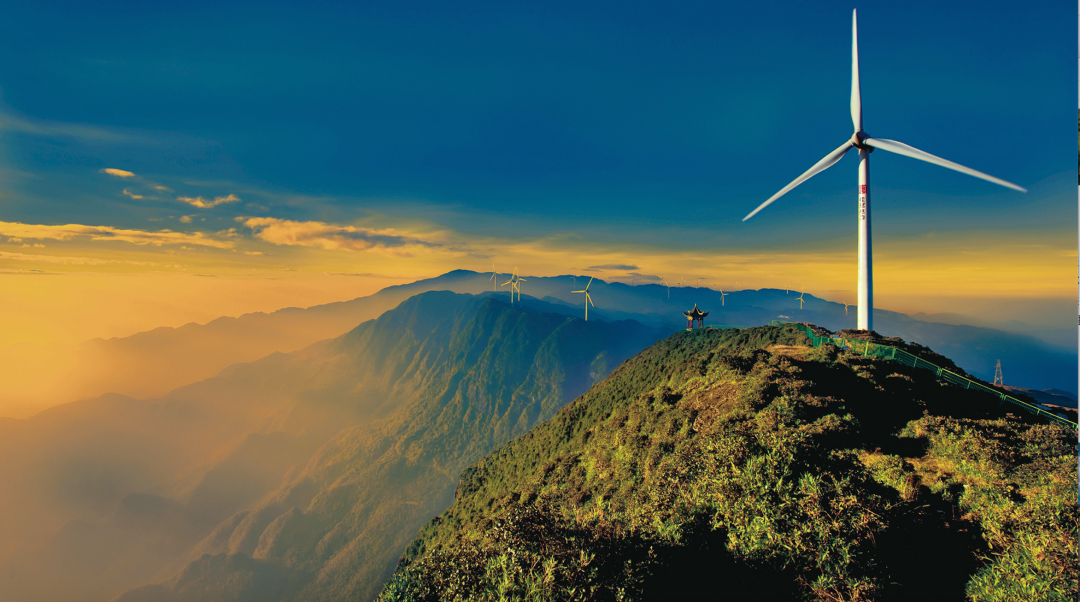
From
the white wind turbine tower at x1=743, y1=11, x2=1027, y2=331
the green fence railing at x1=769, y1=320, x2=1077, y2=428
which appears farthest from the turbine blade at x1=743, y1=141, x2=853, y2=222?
the green fence railing at x1=769, y1=320, x2=1077, y2=428

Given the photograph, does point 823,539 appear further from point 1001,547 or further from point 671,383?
point 671,383

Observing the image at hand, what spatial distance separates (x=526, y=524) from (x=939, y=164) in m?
54.5

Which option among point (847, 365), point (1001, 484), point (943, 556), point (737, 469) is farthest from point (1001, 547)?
point (847, 365)

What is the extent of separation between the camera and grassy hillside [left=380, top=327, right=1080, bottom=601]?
Answer: 21.6 metres

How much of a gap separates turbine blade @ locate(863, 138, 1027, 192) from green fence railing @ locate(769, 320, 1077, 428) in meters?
19.9

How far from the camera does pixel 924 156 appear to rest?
156ft

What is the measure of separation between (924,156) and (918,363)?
23.0 meters

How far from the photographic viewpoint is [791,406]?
1687 inches

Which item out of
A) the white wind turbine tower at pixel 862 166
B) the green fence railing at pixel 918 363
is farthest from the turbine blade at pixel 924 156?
the green fence railing at pixel 918 363

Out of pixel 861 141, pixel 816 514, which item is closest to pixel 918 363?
pixel 861 141

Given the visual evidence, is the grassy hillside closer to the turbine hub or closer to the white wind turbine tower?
the white wind turbine tower

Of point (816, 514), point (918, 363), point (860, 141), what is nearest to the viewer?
point (816, 514)

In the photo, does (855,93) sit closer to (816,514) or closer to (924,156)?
(924,156)

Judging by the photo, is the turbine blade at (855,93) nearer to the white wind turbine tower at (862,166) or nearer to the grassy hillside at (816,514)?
the white wind turbine tower at (862,166)
